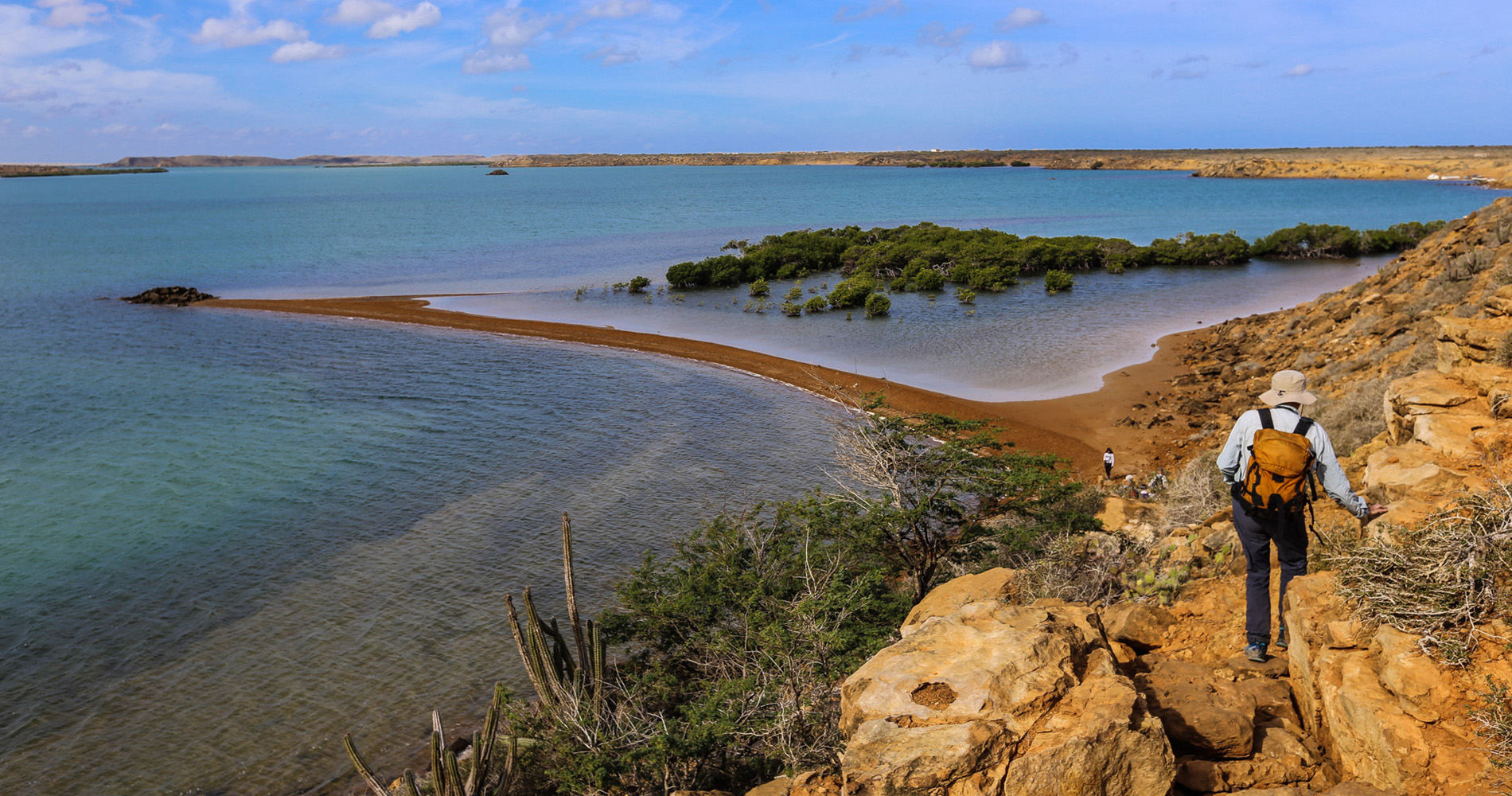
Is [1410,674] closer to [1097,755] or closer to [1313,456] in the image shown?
[1313,456]

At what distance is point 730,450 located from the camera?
60.1ft

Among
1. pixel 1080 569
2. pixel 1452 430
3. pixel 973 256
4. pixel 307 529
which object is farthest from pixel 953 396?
pixel 973 256

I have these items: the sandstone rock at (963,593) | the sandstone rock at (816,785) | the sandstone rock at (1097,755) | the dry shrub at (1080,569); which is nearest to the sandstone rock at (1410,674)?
the sandstone rock at (1097,755)

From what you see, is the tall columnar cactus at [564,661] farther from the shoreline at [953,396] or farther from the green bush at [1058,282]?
the green bush at [1058,282]

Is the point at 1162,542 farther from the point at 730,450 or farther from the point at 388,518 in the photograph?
the point at 388,518

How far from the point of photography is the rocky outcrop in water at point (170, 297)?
1511 inches

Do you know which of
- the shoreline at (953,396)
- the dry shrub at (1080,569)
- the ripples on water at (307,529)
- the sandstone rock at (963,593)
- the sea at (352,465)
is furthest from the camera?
the shoreline at (953,396)

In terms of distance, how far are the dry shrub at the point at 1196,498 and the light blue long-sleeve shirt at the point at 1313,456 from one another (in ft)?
14.2

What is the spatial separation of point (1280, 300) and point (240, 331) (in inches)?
1614

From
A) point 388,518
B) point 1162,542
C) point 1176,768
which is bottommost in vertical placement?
point 388,518

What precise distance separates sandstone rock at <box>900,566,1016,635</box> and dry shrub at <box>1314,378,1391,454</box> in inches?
227

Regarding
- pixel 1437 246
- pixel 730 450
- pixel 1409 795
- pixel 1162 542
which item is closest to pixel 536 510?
pixel 730 450

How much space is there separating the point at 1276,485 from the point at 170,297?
44.9m

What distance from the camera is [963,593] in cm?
642
